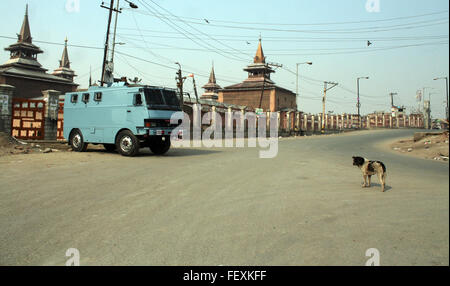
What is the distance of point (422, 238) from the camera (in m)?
2.77

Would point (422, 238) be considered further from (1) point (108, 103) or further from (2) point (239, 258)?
(1) point (108, 103)

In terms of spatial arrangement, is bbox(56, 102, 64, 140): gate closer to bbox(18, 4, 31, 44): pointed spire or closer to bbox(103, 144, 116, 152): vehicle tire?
bbox(103, 144, 116, 152): vehicle tire

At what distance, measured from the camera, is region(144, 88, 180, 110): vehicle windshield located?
12219 millimetres

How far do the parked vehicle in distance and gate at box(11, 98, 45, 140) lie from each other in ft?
15.0

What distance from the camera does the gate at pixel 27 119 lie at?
1680cm

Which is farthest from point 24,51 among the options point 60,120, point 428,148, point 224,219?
point 224,219

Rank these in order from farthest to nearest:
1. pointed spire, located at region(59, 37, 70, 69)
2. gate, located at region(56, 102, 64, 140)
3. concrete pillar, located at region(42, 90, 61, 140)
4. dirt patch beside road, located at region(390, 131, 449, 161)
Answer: pointed spire, located at region(59, 37, 70, 69)
gate, located at region(56, 102, 64, 140)
concrete pillar, located at region(42, 90, 61, 140)
dirt patch beside road, located at region(390, 131, 449, 161)

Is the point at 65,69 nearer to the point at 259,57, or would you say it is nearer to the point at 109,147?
the point at 259,57

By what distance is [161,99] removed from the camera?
12695 mm

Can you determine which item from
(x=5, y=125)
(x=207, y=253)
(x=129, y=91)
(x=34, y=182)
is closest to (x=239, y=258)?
(x=207, y=253)

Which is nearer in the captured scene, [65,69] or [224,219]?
[224,219]

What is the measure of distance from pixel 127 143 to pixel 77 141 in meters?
3.30

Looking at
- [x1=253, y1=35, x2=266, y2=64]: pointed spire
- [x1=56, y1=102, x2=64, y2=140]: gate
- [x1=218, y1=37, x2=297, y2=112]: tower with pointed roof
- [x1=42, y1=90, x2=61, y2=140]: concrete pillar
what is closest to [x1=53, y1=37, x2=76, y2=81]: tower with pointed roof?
[x1=218, y1=37, x2=297, y2=112]: tower with pointed roof
